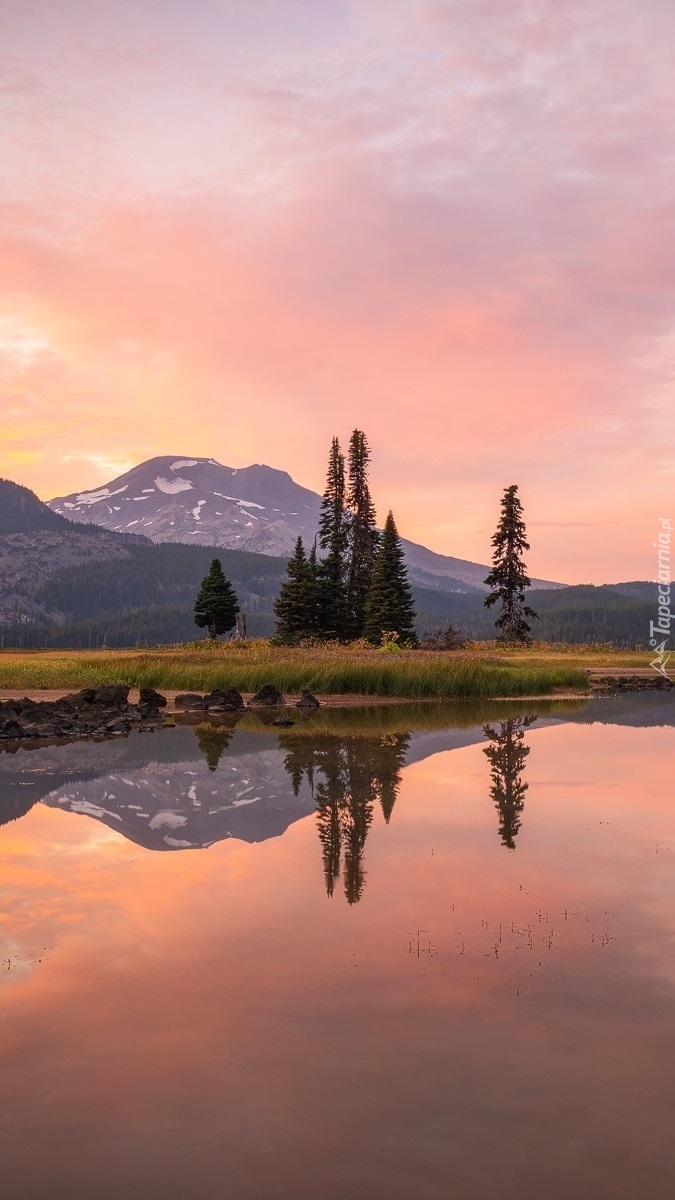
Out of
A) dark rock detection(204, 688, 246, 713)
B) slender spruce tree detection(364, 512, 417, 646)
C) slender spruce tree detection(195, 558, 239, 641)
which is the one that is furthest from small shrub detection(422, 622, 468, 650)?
dark rock detection(204, 688, 246, 713)

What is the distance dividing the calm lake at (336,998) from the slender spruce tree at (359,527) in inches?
2555

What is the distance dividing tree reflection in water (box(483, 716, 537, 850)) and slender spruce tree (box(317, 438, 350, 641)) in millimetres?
43122

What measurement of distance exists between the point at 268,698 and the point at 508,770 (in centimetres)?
1752

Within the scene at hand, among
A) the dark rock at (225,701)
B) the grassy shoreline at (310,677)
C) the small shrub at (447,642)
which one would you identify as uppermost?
the small shrub at (447,642)

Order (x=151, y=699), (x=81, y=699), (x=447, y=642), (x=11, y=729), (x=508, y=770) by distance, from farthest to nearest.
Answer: (x=447, y=642)
(x=151, y=699)
(x=81, y=699)
(x=11, y=729)
(x=508, y=770)

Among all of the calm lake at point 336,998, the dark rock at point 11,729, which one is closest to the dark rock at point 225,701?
the dark rock at point 11,729

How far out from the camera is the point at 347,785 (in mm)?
18844

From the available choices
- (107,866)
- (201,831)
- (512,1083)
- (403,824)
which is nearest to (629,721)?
(403,824)

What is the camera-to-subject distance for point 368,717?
3316cm

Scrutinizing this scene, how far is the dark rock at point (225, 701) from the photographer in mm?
35375

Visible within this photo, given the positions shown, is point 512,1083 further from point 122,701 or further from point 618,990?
point 122,701

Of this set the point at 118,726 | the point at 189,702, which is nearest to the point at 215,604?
the point at 189,702

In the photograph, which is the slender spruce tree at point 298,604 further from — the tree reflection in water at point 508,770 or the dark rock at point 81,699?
the tree reflection in water at point 508,770

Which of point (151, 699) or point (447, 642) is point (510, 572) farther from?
point (151, 699)
